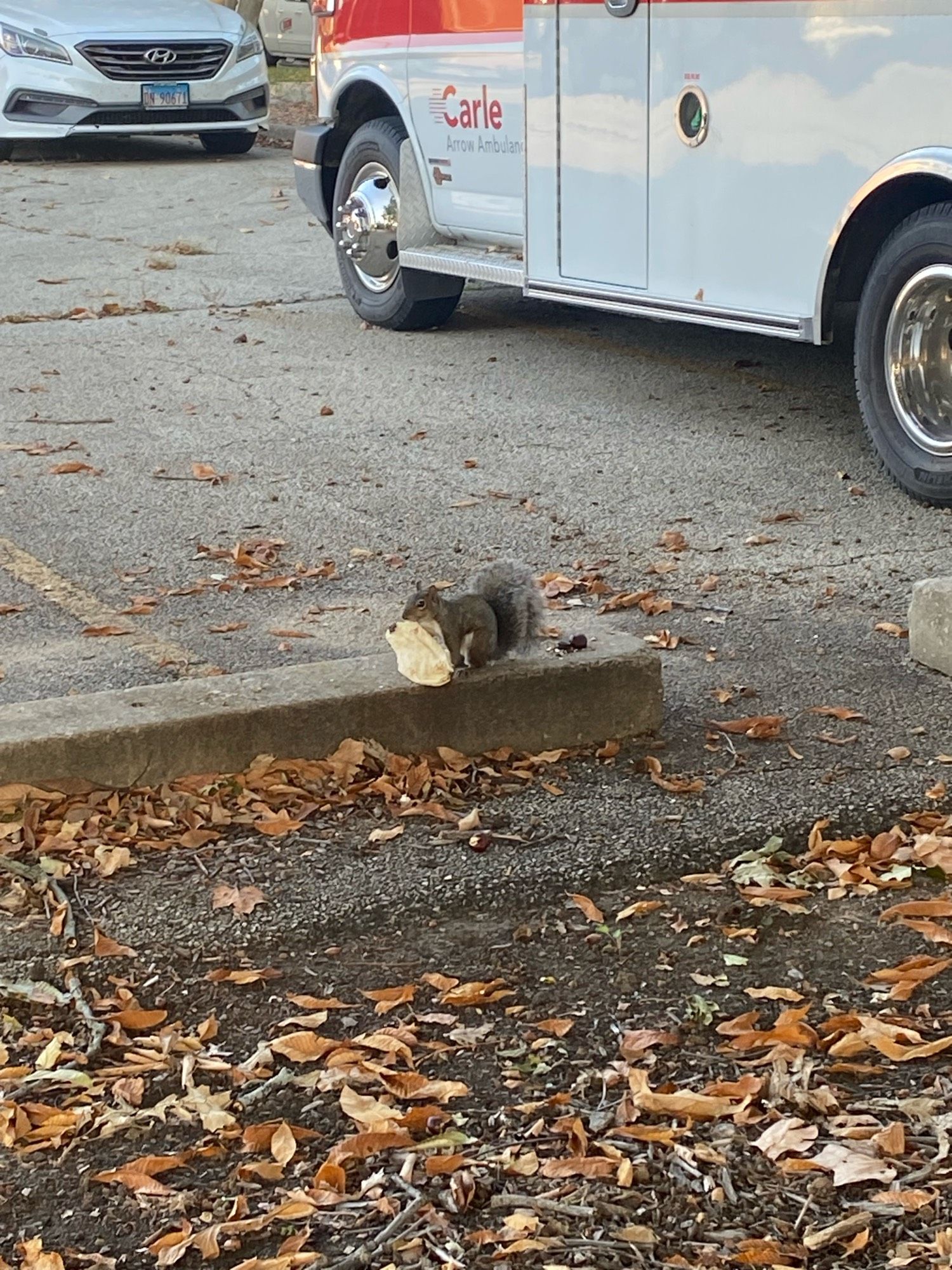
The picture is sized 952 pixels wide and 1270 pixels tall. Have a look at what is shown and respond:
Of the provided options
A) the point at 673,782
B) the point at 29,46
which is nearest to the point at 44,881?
the point at 673,782

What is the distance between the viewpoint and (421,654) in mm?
4281

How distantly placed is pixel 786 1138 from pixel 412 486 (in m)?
4.42

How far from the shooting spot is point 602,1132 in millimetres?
2912

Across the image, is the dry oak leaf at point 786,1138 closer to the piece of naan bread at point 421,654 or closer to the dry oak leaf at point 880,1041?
the dry oak leaf at point 880,1041

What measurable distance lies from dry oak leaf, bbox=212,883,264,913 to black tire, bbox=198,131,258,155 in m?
14.5

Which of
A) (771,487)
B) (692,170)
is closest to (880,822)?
(771,487)

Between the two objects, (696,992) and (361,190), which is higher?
(361,190)

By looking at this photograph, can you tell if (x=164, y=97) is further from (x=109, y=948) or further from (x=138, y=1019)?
(x=138, y=1019)

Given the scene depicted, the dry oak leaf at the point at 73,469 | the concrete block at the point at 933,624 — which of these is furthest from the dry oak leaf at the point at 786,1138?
the dry oak leaf at the point at 73,469

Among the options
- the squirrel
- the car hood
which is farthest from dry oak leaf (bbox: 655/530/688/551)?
the car hood

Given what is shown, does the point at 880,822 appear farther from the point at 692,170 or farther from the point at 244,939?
the point at 692,170

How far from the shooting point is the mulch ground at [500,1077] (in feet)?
8.80

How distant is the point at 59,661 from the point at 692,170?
3.41m

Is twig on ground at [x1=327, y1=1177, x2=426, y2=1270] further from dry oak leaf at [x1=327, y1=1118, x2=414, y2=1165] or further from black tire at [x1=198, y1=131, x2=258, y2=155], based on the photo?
black tire at [x1=198, y1=131, x2=258, y2=155]
